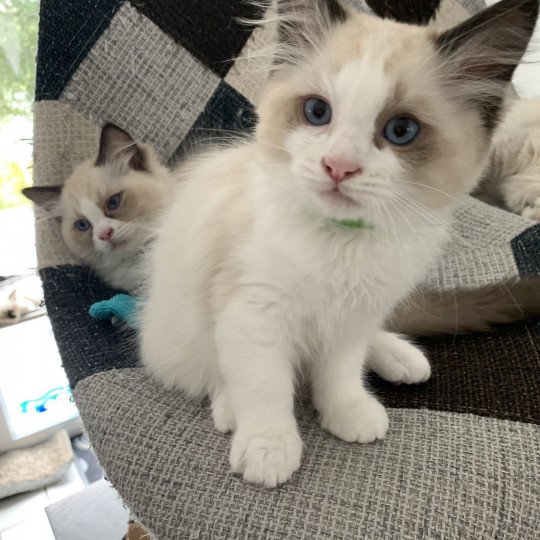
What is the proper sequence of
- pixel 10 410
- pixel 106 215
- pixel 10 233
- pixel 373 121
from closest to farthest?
pixel 373 121 < pixel 106 215 < pixel 10 410 < pixel 10 233

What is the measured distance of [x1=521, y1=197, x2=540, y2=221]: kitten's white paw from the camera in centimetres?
138

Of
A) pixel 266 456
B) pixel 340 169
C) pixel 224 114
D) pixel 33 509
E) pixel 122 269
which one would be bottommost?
pixel 33 509

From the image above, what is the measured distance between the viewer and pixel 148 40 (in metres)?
1.34

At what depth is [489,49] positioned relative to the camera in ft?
2.24

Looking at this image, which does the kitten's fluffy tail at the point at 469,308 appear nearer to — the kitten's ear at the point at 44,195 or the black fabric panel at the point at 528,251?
the black fabric panel at the point at 528,251

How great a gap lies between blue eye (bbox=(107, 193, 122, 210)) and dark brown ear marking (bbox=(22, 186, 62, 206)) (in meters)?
0.12

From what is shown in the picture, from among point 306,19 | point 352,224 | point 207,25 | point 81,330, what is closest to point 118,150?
point 207,25

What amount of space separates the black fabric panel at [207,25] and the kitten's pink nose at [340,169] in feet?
2.82

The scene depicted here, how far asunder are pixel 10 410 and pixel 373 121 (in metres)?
1.72

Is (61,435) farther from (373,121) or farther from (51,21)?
(373,121)

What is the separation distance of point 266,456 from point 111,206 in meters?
0.92

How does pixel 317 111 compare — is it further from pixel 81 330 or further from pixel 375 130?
pixel 81 330

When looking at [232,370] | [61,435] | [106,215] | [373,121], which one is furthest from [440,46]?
[61,435]

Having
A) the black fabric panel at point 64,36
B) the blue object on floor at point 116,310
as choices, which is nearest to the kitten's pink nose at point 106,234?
the blue object on floor at point 116,310
